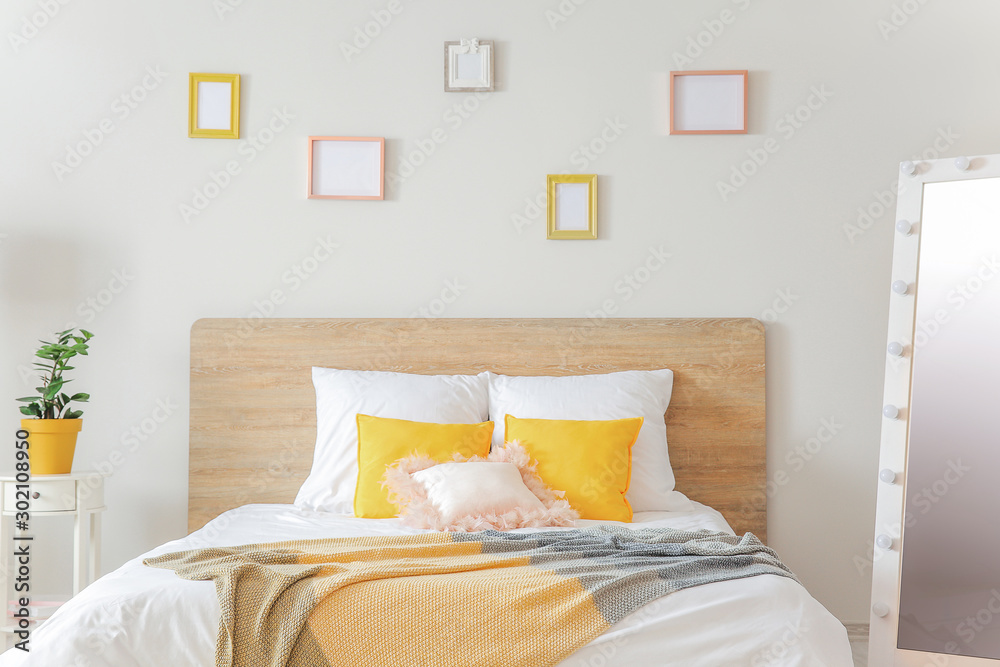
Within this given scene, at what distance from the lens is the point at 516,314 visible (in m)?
2.96

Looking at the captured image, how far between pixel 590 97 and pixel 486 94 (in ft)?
1.24

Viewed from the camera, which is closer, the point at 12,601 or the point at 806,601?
the point at 806,601

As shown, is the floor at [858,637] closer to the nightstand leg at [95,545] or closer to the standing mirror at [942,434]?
the standing mirror at [942,434]

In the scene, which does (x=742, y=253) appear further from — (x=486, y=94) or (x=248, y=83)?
(x=248, y=83)

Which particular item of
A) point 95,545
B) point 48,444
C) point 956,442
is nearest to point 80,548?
point 95,545

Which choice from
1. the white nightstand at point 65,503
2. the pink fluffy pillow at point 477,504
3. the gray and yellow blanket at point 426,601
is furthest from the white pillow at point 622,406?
the white nightstand at point 65,503

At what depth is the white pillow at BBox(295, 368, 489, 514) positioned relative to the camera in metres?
2.62

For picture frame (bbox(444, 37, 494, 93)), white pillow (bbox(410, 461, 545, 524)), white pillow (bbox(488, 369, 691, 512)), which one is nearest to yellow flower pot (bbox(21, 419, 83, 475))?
white pillow (bbox(410, 461, 545, 524))

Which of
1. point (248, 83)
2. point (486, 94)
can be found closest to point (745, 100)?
point (486, 94)

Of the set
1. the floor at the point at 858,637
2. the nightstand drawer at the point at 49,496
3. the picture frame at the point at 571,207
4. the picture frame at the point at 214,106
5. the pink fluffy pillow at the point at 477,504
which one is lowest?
the floor at the point at 858,637

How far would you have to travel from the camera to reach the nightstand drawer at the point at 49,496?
2531mm

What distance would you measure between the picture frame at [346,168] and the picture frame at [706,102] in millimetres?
1073

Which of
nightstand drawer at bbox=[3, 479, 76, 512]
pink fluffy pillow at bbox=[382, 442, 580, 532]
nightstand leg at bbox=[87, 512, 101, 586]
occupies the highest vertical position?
pink fluffy pillow at bbox=[382, 442, 580, 532]

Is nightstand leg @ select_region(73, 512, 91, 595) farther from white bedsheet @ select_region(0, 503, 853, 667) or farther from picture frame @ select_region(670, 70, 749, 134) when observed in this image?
picture frame @ select_region(670, 70, 749, 134)
